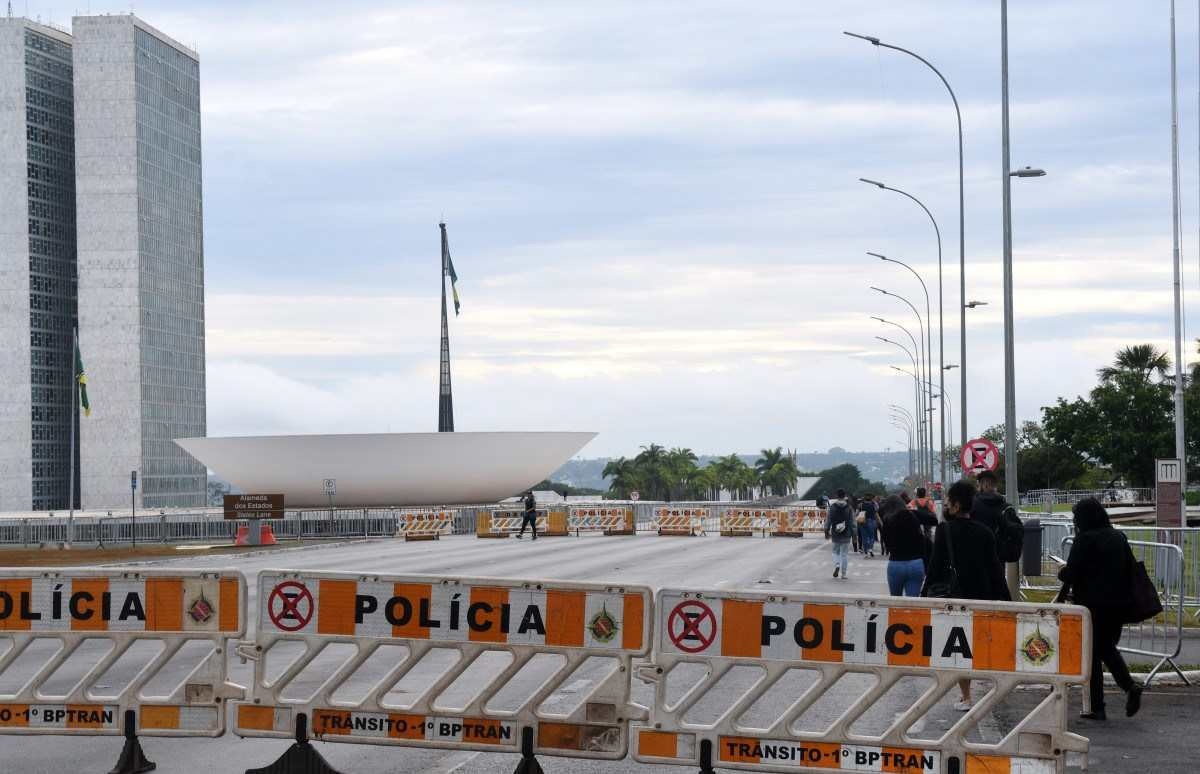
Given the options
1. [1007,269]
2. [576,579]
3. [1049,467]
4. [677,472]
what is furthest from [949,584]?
[677,472]

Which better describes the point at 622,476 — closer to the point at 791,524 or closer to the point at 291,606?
the point at 791,524

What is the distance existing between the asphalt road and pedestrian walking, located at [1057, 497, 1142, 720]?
1.40ft

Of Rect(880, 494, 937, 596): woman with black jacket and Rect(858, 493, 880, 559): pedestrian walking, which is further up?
Rect(880, 494, 937, 596): woman with black jacket

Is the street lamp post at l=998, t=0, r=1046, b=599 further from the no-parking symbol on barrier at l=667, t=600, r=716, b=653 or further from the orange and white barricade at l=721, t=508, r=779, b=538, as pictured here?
the orange and white barricade at l=721, t=508, r=779, b=538

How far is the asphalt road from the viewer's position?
1035cm

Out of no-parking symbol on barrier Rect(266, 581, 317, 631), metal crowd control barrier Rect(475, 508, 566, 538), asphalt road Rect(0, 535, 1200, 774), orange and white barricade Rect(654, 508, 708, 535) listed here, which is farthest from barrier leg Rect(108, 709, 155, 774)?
orange and white barricade Rect(654, 508, 708, 535)

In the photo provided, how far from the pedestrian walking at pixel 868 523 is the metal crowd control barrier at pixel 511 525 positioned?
19860 mm

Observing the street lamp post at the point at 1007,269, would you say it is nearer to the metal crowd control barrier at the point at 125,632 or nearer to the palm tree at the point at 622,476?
the metal crowd control barrier at the point at 125,632

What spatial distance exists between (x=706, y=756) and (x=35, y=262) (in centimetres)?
17222


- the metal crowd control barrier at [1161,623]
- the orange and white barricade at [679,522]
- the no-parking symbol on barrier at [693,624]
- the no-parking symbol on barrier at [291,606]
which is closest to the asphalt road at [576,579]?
the no-parking symbol on barrier at [291,606]

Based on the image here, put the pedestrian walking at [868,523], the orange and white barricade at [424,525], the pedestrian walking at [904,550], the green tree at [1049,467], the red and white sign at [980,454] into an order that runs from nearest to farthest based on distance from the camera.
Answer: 1. the pedestrian walking at [904,550]
2. the red and white sign at [980,454]
3. the pedestrian walking at [868,523]
4. the orange and white barricade at [424,525]
5. the green tree at [1049,467]

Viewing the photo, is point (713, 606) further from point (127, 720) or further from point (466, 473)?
point (466, 473)

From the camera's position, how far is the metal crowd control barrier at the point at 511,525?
57406 mm

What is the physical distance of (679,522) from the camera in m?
62.0
